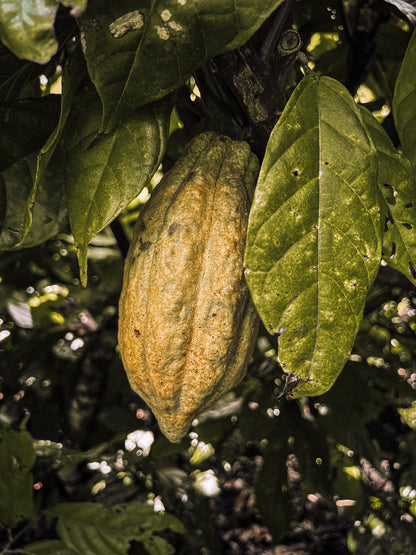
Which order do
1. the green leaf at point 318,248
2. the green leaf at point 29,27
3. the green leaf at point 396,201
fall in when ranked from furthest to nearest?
1. the green leaf at point 396,201
2. the green leaf at point 318,248
3. the green leaf at point 29,27

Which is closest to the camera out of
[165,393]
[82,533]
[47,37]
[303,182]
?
[47,37]

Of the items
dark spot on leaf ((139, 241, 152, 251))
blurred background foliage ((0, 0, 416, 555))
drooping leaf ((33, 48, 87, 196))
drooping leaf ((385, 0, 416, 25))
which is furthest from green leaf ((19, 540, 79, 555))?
drooping leaf ((385, 0, 416, 25))

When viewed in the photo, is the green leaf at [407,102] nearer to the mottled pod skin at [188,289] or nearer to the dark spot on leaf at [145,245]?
the mottled pod skin at [188,289]

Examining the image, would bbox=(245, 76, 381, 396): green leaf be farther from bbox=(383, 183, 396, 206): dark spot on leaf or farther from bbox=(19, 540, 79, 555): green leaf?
bbox=(19, 540, 79, 555): green leaf

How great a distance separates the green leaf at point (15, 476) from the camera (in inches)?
51.9

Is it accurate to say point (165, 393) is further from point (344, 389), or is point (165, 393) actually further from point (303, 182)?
point (344, 389)

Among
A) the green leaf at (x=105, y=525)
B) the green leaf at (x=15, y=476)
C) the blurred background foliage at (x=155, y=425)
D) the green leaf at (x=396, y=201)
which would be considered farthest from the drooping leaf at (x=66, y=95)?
the green leaf at (x=105, y=525)

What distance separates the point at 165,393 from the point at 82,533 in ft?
3.01

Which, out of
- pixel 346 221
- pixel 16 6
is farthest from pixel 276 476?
pixel 16 6

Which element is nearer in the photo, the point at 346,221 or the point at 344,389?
the point at 346,221

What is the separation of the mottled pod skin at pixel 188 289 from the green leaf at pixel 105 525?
2.65ft

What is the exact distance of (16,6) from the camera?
1.47 ft

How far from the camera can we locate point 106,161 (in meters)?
0.62

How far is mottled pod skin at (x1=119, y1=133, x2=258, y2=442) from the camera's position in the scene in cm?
65
